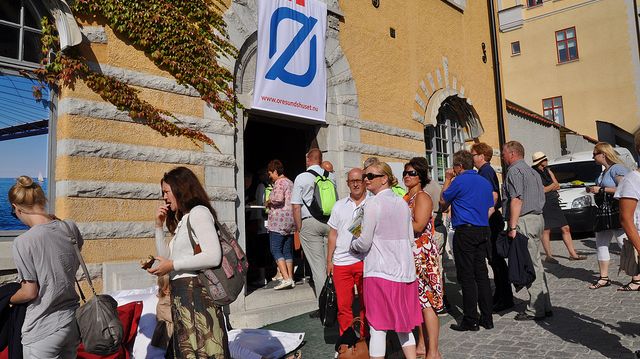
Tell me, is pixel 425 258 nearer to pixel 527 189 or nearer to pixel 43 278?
pixel 527 189

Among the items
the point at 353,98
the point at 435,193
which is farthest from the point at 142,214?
the point at 353,98

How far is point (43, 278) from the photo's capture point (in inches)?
116

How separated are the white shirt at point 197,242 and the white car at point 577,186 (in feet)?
34.7

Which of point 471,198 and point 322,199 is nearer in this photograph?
point 471,198

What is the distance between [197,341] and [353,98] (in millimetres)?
6230

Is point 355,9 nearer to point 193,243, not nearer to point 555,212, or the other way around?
point 555,212

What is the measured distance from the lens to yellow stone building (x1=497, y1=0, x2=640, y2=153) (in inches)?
958

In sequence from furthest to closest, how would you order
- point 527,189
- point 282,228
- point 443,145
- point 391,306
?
point 443,145 < point 282,228 < point 527,189 < point 391,306

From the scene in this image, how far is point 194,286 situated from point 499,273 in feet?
14.2

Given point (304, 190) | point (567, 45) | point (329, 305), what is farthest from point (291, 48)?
point (567, 45)

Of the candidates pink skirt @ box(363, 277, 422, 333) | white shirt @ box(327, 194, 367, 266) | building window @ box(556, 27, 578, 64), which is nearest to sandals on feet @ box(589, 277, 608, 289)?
white shirt @ box(327, 194, 367, 266)

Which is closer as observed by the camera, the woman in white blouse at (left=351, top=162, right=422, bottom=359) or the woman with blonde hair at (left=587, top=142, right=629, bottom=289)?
the woman in white blouse at (left=351, top=162, right=422, bottom=359)

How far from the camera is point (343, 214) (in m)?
4.80

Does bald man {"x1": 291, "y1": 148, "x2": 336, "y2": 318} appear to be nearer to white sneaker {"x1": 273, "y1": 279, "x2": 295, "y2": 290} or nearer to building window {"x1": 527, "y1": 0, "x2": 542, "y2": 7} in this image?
white sneaker {"x1": 273, "y1": 279, "x2": 295, "y2": 290}
